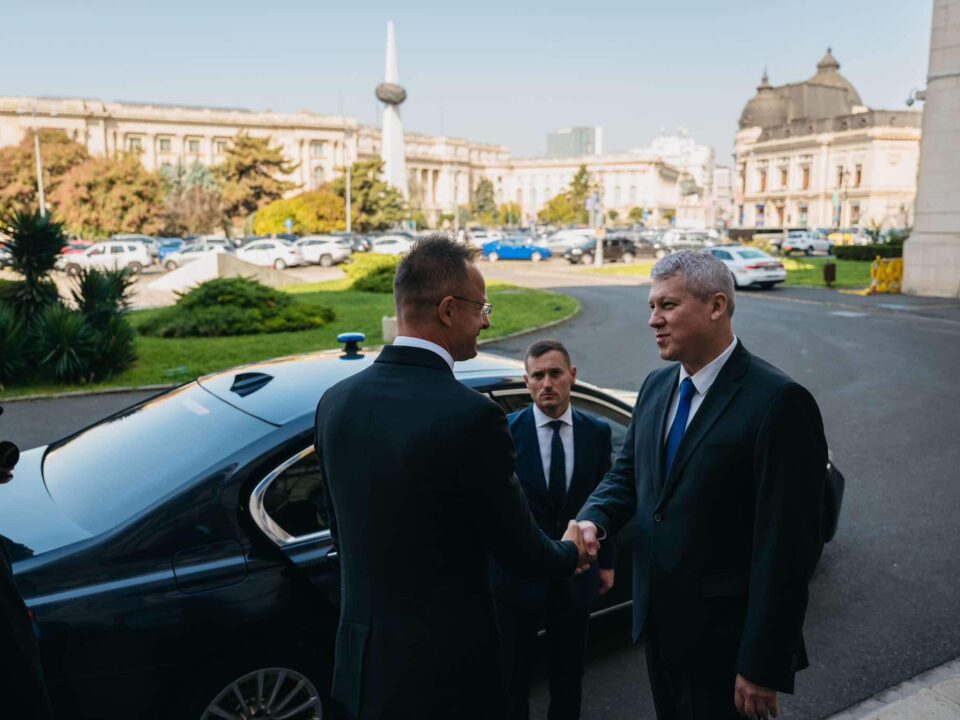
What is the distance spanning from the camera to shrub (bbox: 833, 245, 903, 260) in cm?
3903

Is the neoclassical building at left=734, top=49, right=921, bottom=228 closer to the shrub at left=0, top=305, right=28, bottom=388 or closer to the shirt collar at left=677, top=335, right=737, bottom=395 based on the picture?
the shrub at left=0, top=305, right=28, bottom=388

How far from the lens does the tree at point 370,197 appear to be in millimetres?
70750

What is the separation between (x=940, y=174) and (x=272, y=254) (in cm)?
3078

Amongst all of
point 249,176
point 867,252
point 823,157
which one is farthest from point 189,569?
point 823,157

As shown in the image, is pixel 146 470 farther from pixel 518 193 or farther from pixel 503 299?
pixel 518 193

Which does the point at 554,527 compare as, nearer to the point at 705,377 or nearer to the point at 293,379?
the point at 705,377

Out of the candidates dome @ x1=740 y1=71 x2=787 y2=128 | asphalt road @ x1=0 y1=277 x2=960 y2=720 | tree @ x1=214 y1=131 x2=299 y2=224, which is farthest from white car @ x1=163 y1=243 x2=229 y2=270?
dome @ x1=740 y1=71 x2=787 y2=128

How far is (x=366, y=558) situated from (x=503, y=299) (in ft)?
72.6

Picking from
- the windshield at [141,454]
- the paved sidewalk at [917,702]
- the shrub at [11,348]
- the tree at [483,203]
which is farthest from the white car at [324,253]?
the tree at [483,203]

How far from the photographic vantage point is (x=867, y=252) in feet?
136

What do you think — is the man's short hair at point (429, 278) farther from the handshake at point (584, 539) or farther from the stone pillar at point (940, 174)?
the stone pillar at point (940, 174)

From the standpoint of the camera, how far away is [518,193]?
543ft

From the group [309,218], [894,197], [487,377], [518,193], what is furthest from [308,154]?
[487,377]

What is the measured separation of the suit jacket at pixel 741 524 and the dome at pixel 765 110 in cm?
12757
